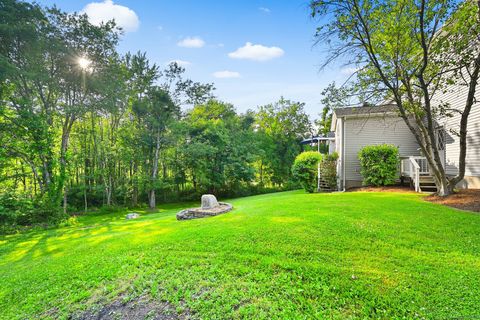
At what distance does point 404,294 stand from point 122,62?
68.2ft

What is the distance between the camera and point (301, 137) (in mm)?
28359

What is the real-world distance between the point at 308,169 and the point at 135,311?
11303 mm

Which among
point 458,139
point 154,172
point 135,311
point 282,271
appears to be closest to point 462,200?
point 458,139

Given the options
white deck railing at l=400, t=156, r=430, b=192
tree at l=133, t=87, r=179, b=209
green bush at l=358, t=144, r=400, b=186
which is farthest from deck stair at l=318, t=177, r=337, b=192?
tree at l=133, t=87, r=179, b=209

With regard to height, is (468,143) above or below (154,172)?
above

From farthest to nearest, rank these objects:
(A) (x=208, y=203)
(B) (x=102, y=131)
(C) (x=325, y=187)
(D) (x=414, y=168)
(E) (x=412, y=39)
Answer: (B) (x=102, y=131)
(C) (x=325, y=187)
(D) (x=414, y=168)
(A) (x=208, y=203)
(E) (x=412, y=39)

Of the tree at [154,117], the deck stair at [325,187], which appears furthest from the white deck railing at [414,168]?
the tree at [154,117]

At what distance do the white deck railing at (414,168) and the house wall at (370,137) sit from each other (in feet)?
4.08

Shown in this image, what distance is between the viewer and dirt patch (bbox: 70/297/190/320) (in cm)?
271

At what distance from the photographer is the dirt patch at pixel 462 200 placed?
5879 mm

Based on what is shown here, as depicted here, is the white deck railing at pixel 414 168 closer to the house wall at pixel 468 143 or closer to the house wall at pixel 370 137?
the house wall at pixel 468 143

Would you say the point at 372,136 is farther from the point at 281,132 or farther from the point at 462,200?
the point at 281,132

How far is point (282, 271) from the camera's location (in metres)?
3.23

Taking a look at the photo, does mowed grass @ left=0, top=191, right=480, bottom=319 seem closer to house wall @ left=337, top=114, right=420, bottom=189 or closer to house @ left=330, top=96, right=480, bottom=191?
house @ left=330, top=96, right=480, bottom=191
